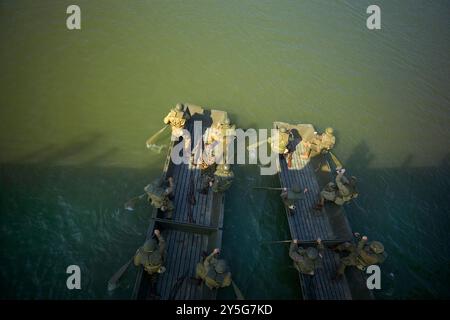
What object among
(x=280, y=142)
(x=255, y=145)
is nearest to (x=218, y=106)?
(x=255, y=145)

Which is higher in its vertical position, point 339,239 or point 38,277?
point 339,239

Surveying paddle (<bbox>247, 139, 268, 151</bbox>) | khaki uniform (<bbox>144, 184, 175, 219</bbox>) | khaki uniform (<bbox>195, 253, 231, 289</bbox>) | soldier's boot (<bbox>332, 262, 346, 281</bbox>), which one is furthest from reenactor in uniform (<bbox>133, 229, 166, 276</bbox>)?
paddle (<bbox>247, 139, 268, 151</bbox>)

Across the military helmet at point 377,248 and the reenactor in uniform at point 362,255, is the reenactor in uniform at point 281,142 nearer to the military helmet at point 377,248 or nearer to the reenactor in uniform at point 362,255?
the reenactor in uniform at point 362,255

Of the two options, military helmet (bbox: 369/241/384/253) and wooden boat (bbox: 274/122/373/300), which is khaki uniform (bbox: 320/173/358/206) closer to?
wooden boat (bbox: 274/122/373/300)

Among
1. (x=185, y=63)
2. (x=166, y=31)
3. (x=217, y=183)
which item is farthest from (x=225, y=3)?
(x=217, y=183)

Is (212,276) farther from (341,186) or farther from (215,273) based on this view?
(341,186)

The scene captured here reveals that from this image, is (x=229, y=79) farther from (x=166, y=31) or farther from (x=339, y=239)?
(x=339, y=239)
